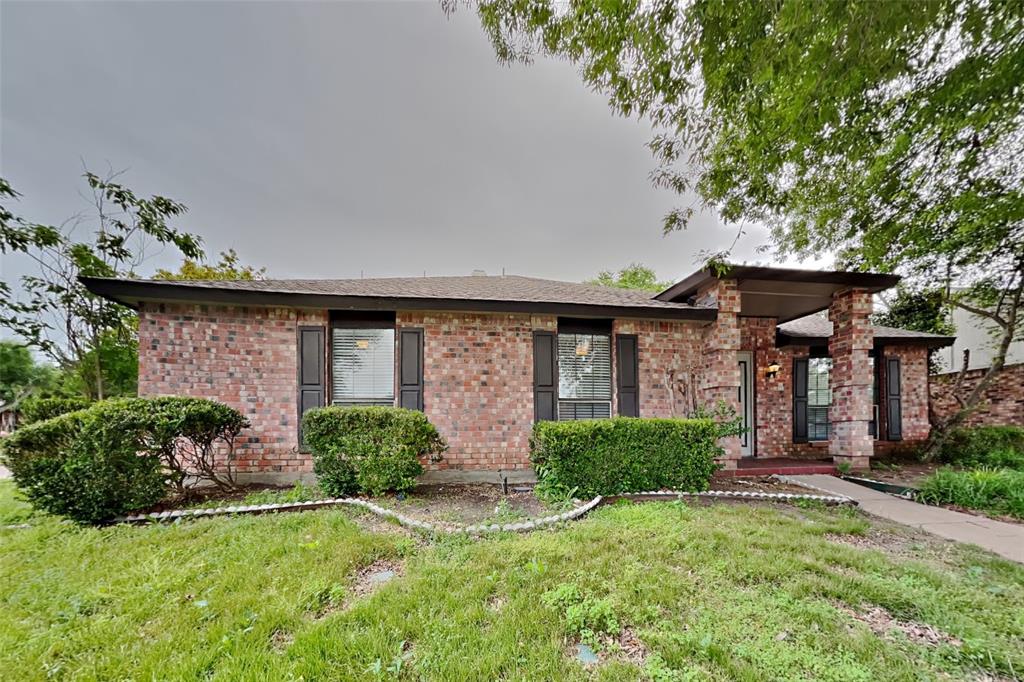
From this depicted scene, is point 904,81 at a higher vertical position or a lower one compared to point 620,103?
higher

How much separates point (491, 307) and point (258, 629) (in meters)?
4.14

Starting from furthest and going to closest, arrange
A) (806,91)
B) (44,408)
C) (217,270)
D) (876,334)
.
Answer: (217,270) → (876,334) → (44,408) → (806,91)

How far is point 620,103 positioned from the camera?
3.71 metres

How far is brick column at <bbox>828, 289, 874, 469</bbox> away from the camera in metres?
6.12

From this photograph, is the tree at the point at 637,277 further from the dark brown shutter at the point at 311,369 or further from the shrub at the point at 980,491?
the dark brown shutter at the point at 311,369

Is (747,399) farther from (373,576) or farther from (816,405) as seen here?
(373,576)

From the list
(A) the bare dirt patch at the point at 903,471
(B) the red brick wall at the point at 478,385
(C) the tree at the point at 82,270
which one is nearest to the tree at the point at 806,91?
(B) the red brick wall at the point at 478,385

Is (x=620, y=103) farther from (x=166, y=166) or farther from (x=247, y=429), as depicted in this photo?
(x=166, y=166)

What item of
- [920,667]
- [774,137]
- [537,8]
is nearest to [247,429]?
[537,8]

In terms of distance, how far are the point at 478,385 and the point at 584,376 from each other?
1760 mm

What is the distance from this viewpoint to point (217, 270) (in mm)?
11641

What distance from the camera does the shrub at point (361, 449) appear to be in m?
4.31

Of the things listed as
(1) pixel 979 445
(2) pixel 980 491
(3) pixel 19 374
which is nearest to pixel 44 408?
(2) pixel 980 491

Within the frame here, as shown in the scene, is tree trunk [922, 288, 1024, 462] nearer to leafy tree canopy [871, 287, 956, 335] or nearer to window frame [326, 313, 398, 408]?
leafy tree canopy [871, 287, 956, 335]
